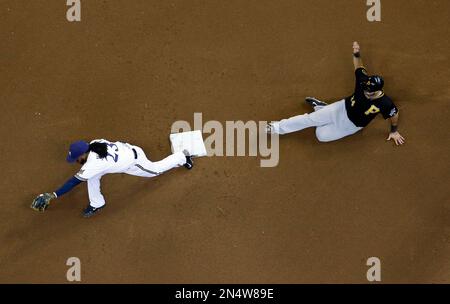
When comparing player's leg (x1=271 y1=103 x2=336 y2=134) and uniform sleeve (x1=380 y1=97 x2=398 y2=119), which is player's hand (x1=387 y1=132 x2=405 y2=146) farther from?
player's leg (x1=271 y1=103 x2=336 y2=134)

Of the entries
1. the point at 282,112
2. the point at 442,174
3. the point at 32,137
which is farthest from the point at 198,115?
the point at 442,174

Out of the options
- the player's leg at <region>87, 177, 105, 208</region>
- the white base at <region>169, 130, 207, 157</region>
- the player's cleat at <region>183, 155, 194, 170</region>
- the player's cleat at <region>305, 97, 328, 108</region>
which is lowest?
the player's leg at <region>87, 177, 105, 208</region>

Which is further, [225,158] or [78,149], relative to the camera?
[225,158]

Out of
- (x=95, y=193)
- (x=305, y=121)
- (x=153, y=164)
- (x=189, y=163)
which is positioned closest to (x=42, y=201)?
(x=95, y=193)

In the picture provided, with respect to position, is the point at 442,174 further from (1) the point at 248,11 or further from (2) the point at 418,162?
(1) the point at 248,11

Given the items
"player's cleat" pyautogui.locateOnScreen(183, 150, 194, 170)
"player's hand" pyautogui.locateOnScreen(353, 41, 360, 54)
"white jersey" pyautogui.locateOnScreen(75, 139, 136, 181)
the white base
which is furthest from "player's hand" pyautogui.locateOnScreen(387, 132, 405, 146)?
"white jersey" pyautogui.locateOnScreen(75, 139, 136, 181)

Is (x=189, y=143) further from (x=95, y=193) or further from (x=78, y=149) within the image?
(x=78, y=149)
